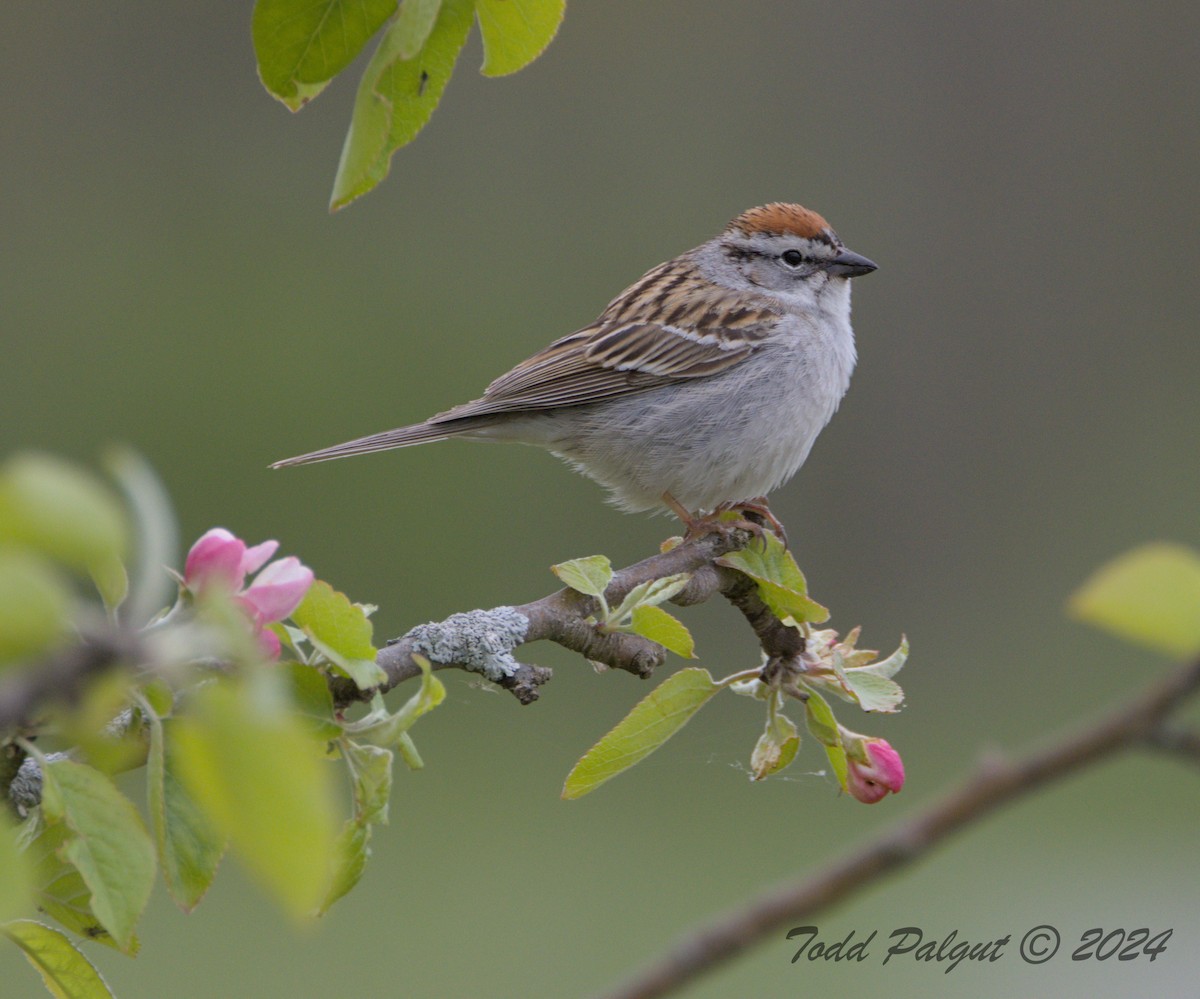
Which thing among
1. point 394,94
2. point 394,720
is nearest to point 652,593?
point 394,720

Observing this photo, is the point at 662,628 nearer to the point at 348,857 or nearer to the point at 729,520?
→ the point at 348,857

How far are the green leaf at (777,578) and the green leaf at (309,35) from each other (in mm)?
753

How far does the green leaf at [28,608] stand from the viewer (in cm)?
48

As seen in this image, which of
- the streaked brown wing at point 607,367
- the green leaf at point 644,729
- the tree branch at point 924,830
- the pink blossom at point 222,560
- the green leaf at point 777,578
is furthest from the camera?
the streaked brown wing at point 607,367

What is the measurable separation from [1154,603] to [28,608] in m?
0.38

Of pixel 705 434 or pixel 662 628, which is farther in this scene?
pixel 705 434

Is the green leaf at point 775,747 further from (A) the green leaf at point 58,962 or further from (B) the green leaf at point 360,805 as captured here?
(A) the green leaf at point 58,962

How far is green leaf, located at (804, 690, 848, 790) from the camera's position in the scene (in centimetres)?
146

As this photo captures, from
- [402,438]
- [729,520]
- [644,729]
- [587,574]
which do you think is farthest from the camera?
[402,438]

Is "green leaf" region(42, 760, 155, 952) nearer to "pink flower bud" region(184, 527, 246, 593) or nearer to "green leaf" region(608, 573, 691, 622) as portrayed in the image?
"pink flower bud" region(184, 527, 246, 593)

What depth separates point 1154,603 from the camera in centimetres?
54

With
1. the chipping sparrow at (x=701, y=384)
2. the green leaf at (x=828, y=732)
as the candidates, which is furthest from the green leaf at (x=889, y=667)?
the chipping sparrow at (x=701, y=384)

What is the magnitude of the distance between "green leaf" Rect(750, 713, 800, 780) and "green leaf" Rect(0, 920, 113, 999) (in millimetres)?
674

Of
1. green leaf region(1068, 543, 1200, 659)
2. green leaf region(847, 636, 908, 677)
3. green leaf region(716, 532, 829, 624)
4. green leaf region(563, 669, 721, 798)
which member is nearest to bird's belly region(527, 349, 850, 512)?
green leaf region(716, 532, 829, 624)
